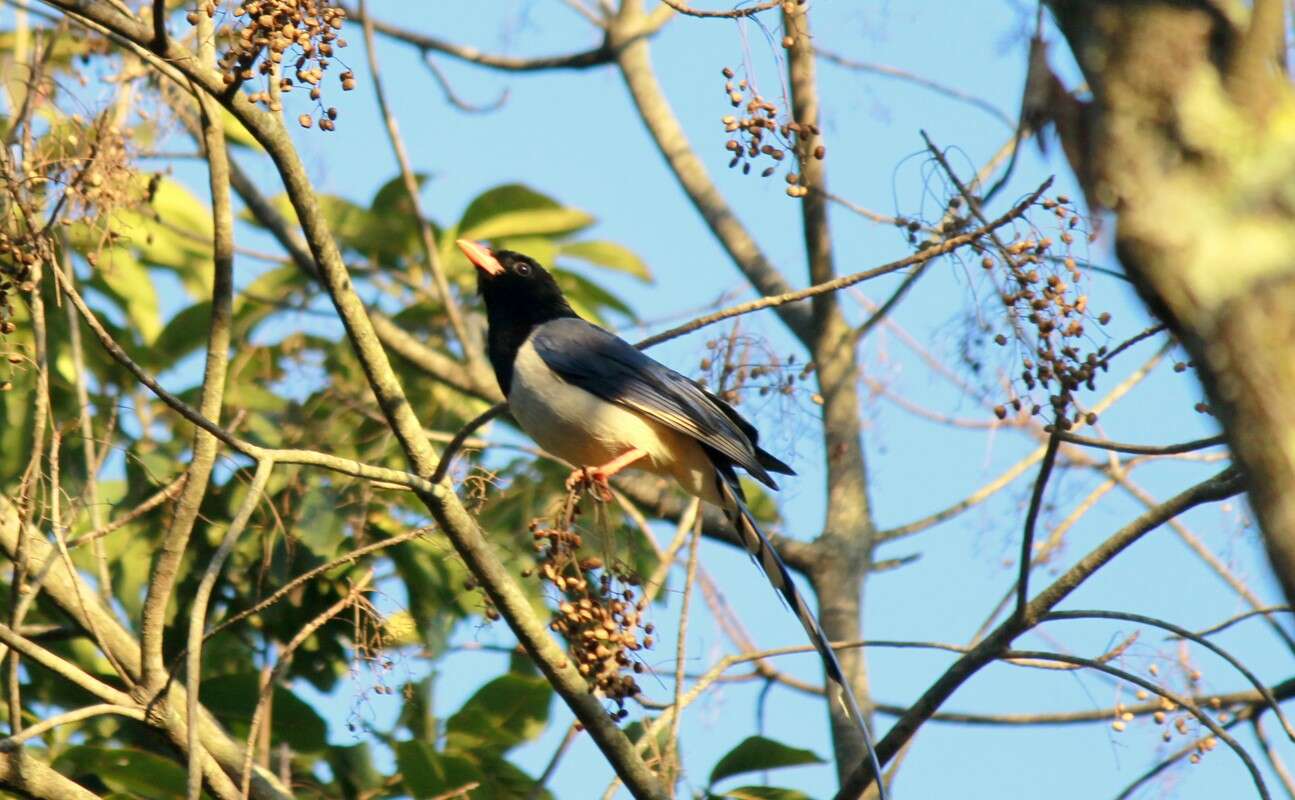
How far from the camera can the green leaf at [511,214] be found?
6.46m

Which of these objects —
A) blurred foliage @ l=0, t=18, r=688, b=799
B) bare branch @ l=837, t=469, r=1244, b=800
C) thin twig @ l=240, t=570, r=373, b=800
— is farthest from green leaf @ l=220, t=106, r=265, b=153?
bare branch @ l=837, t=469, r=1244, b=800

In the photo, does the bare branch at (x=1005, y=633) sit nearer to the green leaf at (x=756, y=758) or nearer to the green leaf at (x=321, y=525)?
the green leaf at (x=756, y=758)

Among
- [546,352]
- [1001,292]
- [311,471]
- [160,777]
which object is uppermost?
[546,352]

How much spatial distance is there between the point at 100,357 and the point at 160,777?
1870mm

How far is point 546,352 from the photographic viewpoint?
233 inches

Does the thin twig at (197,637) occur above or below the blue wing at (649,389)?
below

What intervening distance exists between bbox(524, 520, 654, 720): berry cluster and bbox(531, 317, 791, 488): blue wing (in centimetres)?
168

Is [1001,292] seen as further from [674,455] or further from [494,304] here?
[494,304]

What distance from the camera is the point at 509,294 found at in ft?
20.5

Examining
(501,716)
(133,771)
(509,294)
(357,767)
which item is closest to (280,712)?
(357,767)

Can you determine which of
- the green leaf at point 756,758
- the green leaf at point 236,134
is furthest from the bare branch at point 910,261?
the green leaf at point 236,134

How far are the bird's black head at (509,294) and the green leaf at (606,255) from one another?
0.29 metres

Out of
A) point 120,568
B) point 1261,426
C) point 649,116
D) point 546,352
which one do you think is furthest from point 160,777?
point 649,116

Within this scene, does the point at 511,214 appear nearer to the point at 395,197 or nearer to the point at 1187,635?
the point at 395,197
